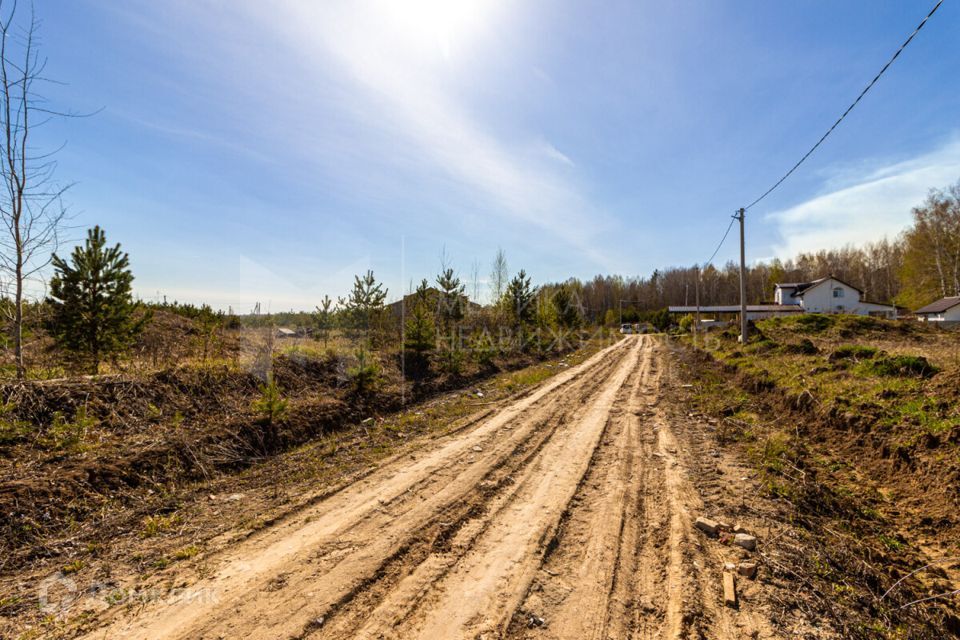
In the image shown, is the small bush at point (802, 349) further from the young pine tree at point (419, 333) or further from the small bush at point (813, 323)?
the young pine tree at point (419, 333)

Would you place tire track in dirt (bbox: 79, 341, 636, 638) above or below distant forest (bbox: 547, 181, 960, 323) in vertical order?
below

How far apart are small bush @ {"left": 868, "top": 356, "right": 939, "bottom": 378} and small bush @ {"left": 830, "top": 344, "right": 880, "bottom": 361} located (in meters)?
1.09

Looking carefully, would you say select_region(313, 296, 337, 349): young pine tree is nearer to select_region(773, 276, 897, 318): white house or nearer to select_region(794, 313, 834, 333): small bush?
select_region(794, 313, 834, 333): small bush

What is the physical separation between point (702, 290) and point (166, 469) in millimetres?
Answer: 99346

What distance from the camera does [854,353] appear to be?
10.6 meters

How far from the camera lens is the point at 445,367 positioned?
15.1 metres

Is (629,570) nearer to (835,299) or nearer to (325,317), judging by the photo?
(325,317)

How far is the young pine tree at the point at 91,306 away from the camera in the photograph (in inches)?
342

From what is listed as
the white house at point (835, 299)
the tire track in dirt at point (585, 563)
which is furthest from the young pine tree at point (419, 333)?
the white house at point (835, 299)

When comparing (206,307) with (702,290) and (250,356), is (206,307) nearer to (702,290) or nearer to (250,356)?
(250,356)

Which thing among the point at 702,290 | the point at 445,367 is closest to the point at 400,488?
the point at 445,367

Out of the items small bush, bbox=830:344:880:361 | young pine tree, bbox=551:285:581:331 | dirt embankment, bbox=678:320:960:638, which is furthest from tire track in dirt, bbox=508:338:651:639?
young pine tree, bbox=551:285:581:331

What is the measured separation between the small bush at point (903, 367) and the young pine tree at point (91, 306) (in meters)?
18.0

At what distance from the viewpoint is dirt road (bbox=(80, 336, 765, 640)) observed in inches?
111
